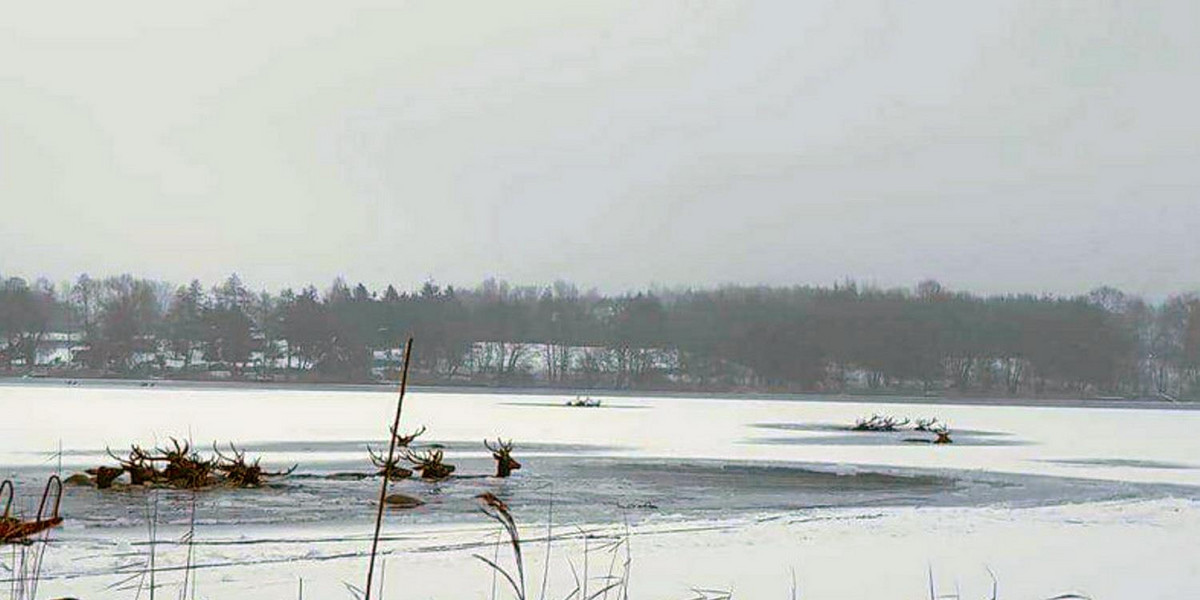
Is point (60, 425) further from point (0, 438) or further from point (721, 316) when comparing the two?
point (721, 316)

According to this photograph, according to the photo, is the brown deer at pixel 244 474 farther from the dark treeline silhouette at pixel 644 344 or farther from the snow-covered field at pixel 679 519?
the dark treeline silhouette at pixel 644 344

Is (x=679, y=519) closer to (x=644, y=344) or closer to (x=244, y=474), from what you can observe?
(x=244, y=474)

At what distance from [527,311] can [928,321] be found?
106ft

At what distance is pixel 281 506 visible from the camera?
15320 mm

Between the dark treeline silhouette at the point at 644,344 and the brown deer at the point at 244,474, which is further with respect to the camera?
the dark treeline silhouette at the point at 644,344

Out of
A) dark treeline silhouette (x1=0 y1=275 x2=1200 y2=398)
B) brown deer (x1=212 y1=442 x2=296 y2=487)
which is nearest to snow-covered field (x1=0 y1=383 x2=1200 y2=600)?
brown deer (x1=212 y1=442 x2=296 y2=487)

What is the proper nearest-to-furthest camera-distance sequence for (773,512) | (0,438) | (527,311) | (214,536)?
(214,536) → (773,512) → (0,438) → (527,311)

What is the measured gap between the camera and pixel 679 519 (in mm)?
14469

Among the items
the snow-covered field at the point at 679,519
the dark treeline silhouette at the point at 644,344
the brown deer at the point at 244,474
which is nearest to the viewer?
the snow-covered field at the point at 679,519

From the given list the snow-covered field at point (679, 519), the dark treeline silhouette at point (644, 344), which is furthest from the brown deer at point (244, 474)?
the dark treeline silhouette at point (644, 344)

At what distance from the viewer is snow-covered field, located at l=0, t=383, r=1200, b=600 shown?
10.0 meters

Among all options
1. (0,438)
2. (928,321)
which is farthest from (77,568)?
(928,321)

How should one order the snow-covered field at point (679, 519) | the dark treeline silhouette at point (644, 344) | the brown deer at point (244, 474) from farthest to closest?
the dark treeline silhouette at point (644, 344)
the brown deer at point (244, 474)
the snow-covered field at point (679, 519)

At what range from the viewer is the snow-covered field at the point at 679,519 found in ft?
32.9
